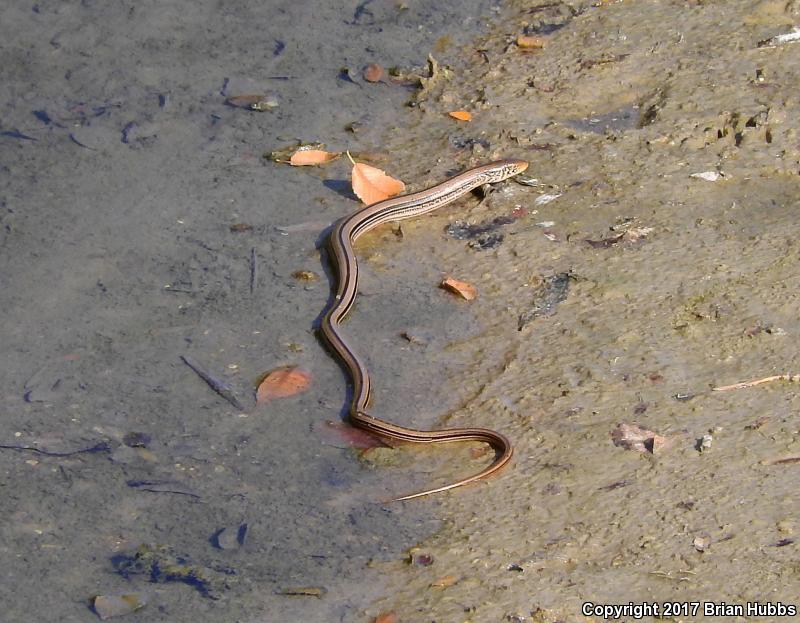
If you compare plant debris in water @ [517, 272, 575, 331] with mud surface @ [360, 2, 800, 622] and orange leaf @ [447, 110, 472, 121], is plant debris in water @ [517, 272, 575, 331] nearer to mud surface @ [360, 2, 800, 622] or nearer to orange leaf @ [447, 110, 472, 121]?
mud surface @ [360, 2, 800, 622]

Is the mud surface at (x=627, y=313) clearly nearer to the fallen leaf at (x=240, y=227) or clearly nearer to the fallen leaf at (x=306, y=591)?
the fallen leaf at (x=306, y=591)

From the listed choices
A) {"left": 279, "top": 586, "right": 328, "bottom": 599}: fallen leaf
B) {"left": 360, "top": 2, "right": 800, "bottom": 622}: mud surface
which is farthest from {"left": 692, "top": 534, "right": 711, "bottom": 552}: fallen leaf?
{"left": 279, "top": 586, "right": 328, "bottom": 599}: fallen leaf

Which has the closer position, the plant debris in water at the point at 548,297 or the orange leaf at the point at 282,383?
the orange leaf at the point at 282,383

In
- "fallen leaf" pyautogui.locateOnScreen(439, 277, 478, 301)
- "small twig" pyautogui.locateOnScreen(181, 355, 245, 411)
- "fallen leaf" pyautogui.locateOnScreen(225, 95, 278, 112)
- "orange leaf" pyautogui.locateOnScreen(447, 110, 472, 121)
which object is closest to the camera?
"small twig" pyautogui.locateOnScreen(181, 355, 245, 411)

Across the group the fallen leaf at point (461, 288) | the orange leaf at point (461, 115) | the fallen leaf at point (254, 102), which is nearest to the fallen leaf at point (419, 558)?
the fallen leaf at point (461, 288)

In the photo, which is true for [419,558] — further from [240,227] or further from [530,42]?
[530,42]

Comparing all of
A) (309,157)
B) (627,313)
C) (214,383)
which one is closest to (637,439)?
(627,313)

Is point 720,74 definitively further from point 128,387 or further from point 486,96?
point 128,387
